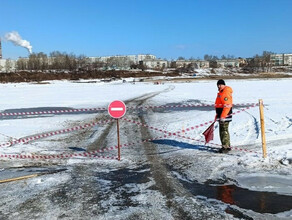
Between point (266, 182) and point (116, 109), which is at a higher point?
point (116, 109)

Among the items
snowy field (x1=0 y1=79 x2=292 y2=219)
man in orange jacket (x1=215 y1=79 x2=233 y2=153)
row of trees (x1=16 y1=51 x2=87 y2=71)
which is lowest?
snowy field (x1=0 y1=79 x2=292 y2=219)

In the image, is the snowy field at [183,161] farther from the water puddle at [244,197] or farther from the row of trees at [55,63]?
the row of trees at [55,63]

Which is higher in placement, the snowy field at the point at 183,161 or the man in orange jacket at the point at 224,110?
the man in orange jacket at the point at 224,110

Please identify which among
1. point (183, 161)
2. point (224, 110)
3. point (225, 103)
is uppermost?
point (225, 103)

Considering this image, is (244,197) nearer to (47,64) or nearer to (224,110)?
(224,110)

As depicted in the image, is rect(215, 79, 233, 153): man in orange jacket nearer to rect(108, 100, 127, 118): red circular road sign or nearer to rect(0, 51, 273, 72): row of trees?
rect(108, 100, 127, 118): red circular road sign

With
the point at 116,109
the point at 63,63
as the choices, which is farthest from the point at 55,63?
the point at 116,109

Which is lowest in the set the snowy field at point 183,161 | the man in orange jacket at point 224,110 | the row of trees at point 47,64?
the snowy field at point 183,161

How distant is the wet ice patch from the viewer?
568cm

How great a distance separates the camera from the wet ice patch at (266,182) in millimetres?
5680

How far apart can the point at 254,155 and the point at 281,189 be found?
84.4 inches

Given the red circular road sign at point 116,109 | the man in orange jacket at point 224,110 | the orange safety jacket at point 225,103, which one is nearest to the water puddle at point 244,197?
the man in orange jacket at point 224,110

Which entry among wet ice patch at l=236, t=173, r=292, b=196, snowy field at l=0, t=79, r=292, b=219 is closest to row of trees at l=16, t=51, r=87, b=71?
snowy field at l=0, t=79, r=292, b=219

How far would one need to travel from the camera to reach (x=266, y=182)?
6.05 m
